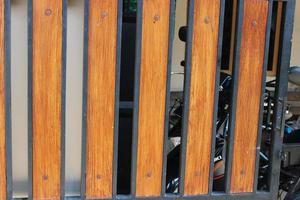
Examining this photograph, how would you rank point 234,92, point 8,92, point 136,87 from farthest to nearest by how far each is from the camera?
point 234,92
point 136,87
point 8,92

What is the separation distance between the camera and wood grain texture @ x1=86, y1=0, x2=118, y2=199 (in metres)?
2.44

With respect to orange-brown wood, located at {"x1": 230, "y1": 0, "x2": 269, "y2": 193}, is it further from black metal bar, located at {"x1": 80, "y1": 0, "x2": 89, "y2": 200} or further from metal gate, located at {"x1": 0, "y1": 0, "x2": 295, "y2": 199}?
black metal bar, located at {"x1": 80, "y1": 0, "x2": 89, "y2": 200}

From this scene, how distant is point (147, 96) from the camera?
8.36 ft

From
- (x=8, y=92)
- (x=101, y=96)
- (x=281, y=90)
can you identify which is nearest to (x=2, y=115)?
(x=8, y=92)

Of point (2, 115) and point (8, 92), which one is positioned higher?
point (8, 92)

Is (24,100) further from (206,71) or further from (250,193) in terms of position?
(250,193)

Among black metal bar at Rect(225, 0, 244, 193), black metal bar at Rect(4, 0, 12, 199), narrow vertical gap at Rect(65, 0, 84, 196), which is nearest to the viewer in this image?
black metal bar at Rect(4, 0, 12, 199)

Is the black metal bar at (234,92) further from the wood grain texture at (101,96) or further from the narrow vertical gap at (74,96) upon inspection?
the narrow vertical gap at (74,96)

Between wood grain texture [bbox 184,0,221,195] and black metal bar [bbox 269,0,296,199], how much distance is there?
1.28ft

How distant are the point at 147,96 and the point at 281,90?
2.58 feet

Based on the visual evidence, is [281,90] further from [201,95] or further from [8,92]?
[8,92]

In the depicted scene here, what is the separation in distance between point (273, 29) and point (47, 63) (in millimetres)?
1771

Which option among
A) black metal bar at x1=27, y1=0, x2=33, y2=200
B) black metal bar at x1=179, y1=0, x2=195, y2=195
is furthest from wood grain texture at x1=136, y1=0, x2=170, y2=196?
black metal bar at x1=27, y1=0, x2=33, y2=200

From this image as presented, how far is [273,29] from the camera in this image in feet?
11.2
